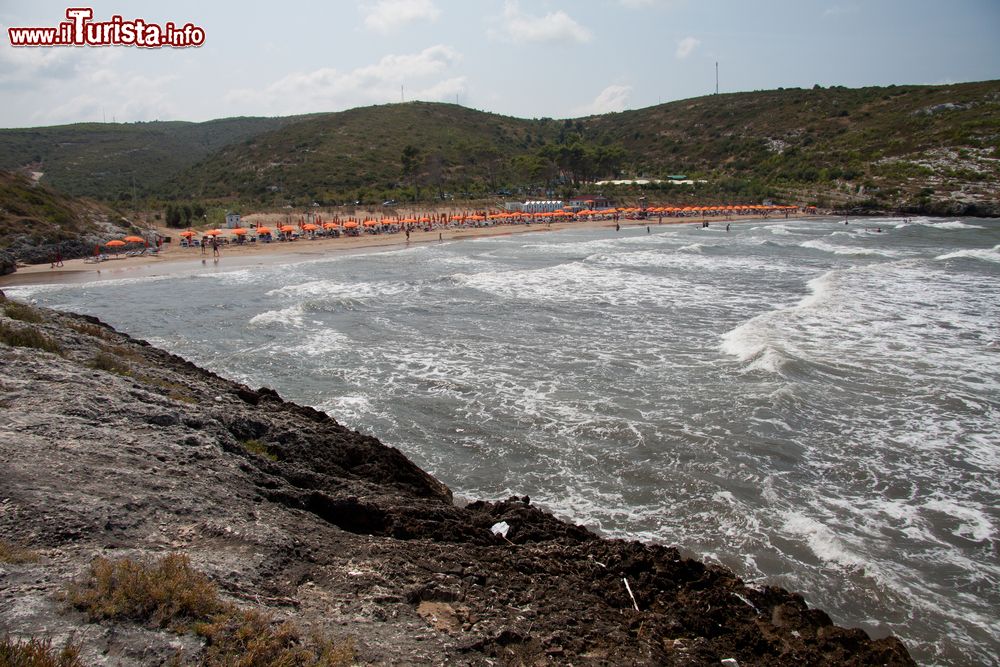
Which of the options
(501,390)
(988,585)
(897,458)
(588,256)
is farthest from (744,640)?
(588,256)

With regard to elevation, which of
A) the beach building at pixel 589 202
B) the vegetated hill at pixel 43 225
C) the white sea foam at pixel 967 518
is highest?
the beach building at pixel 589 202

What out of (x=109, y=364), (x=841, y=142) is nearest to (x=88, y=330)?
(x=109, y=364)

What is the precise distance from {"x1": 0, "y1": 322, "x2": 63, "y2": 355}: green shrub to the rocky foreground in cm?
199

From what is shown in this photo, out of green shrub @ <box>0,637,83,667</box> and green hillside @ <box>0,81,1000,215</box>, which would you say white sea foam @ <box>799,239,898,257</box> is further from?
green shrub @ <box>0,637,83,667</box>

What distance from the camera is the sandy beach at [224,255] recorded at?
32.8 m

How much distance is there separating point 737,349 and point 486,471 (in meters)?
9.30

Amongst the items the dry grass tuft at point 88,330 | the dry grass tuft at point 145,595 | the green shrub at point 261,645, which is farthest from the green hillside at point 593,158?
the green shrub at point 261,645

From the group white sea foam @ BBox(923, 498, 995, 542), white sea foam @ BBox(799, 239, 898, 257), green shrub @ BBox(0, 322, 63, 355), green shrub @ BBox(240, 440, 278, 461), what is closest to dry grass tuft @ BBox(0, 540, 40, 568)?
green shrub @ BBox(240, 440, 278, 461)

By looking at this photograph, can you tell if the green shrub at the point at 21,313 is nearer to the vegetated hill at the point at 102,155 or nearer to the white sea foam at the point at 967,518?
the white sea foam at the point at 967,518

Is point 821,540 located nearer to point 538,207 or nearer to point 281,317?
point 281,317

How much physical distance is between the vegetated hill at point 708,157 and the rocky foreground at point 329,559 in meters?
69.9

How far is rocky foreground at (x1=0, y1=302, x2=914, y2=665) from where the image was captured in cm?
447

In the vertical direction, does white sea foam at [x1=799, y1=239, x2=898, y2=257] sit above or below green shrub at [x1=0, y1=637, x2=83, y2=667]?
above

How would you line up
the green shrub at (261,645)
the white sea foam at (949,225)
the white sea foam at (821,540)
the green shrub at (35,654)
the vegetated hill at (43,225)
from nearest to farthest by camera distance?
the green shrub at (35,654), the green shrub at (261,645), the white sea foam at (821,540), the vegetated hill at (43,225), the white sea foam at (949,225)
